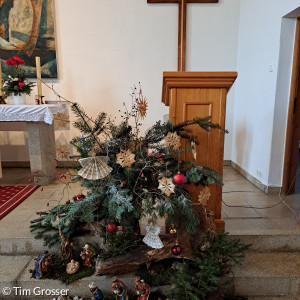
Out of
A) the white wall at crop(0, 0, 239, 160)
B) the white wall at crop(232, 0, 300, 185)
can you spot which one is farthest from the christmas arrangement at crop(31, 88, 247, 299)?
the white wall at crop(0, 0, 239, 160)

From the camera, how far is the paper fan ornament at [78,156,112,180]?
1.37 m

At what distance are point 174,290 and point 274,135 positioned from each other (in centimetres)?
201

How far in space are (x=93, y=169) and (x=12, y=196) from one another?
1851mm

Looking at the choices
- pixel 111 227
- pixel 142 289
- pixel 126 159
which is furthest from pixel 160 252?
pixel 126 159

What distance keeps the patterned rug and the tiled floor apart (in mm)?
56

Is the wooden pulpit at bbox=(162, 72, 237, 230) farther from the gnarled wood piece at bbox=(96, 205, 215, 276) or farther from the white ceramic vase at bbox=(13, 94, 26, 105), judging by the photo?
the white ceramic vase at bbox=(13, 94, 26, 105)

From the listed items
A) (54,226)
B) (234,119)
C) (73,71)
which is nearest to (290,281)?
(54,226)

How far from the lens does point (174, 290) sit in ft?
4.60

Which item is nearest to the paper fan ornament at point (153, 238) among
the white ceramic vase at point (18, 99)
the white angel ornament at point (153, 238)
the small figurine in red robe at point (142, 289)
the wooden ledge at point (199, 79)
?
the white angel ornament at point (153, 238)

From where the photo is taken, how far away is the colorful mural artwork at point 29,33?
355 centimetres

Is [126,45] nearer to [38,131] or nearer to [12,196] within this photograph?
[38,131]

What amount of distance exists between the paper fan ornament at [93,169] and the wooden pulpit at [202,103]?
0.59m

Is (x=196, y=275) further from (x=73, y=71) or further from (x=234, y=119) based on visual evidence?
(x=73, y=71)

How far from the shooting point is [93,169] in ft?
4.51
